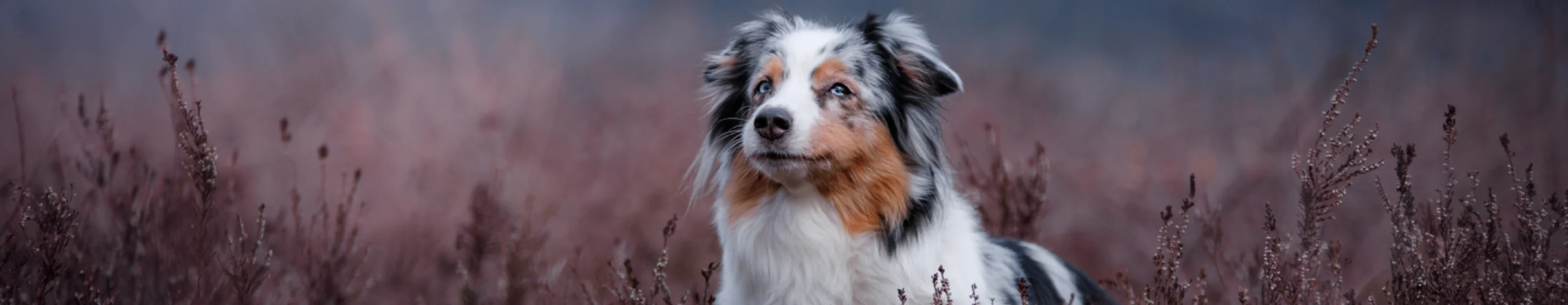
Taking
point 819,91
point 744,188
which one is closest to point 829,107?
point 819,91

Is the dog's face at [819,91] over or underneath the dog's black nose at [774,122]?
over

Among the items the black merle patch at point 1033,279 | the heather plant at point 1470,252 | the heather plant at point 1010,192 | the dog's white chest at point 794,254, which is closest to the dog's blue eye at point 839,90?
the dog's white chest at point 794,254

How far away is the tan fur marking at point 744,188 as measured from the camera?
123 inches

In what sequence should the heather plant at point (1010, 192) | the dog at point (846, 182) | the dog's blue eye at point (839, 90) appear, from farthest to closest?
1. the heather plant at point (1010, 192)
2. the dog's blue eye at point (839, 90)
3. the dog at point (846, 182)

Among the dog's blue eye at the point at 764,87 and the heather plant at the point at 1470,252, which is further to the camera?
the dog's blue eye at the point at 764,87

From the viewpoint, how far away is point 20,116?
350 centimetres

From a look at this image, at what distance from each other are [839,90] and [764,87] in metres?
0.25

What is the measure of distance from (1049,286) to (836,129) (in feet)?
3.54

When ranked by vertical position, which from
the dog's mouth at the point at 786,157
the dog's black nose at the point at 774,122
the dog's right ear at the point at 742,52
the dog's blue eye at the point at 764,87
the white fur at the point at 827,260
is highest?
the dog's right ear at the point at 742,52

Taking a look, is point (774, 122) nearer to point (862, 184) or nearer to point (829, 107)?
point (829, 107)

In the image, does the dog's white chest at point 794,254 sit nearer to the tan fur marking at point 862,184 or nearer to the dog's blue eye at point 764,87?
the tan fur marking at point 862,184

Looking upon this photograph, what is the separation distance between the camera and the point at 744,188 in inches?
125

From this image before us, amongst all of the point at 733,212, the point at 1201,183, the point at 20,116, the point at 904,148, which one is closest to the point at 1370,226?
the point at 1201,183

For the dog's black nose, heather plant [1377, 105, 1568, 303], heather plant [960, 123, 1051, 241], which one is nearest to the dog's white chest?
the dog's black nose
